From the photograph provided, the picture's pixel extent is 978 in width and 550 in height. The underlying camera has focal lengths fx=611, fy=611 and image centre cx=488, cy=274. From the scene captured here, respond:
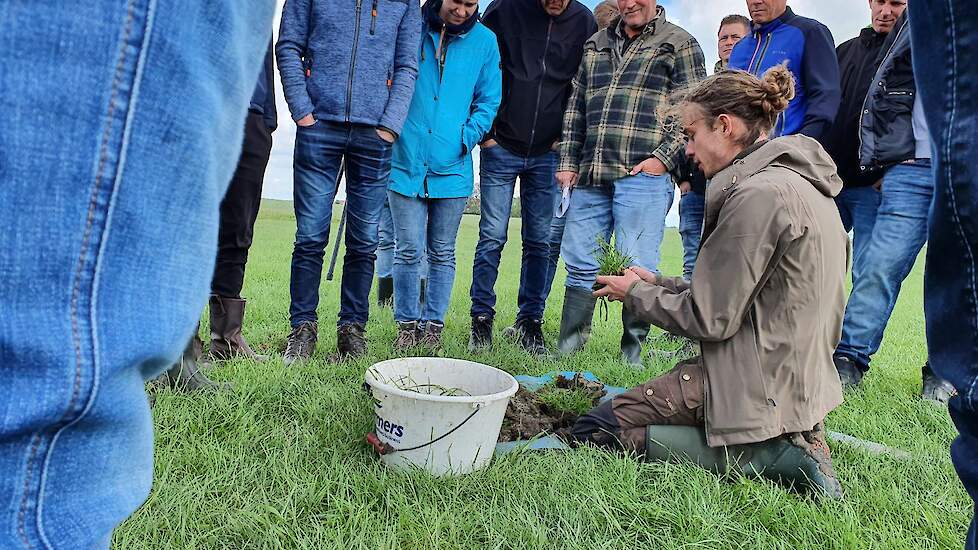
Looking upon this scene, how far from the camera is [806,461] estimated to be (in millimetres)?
2094

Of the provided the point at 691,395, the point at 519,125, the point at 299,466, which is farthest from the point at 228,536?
the point at 519,125

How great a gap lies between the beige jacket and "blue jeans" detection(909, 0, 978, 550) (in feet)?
4.45

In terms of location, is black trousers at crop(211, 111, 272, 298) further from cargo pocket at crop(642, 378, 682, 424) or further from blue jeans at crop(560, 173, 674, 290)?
cargo pocket at crop(642, 378, 682, 424)

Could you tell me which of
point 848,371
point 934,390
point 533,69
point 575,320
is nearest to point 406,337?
point 575,320

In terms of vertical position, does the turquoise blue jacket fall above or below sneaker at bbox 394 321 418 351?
above

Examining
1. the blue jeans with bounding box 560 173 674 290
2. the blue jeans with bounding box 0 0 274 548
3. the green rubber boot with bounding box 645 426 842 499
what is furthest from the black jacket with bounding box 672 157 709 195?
the blue jeans with bounding box 0 0 274 548

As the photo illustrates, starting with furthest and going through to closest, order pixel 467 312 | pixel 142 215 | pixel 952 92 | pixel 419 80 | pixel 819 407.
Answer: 1. pixel 467 312
2. pixel 419 80
3. pixel 819 407
4. pixel 952 92
5. pixel 142 215

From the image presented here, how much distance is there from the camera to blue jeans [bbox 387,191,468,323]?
382cm

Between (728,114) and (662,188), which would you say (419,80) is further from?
(728,114)

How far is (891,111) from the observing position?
11.6 ft

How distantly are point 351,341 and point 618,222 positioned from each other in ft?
6.00

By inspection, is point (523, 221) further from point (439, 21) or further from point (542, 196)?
point (439, 21)

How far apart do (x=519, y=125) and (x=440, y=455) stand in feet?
8.91

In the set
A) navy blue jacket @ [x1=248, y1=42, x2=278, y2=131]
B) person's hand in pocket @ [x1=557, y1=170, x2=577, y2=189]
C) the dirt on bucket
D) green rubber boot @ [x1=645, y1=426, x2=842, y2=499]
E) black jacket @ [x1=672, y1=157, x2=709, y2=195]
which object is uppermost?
navy blue jacket @ [x1=248, y1=42, x2=278, y2=131]
